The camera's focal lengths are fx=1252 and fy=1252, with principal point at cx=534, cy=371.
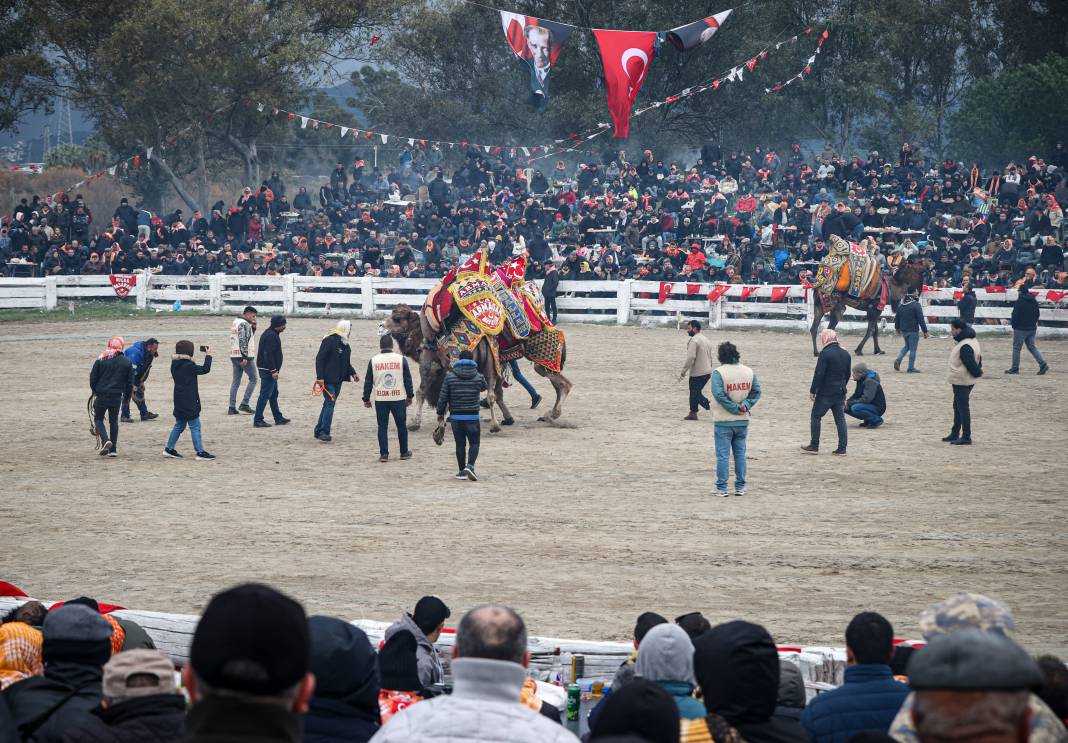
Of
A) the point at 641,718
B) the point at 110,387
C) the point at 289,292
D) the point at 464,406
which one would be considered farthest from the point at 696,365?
the point at 289,292

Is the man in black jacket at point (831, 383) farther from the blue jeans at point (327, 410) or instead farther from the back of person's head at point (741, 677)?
the back of person's head at point (741, 677)

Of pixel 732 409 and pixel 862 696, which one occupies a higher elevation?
pixel 732 409

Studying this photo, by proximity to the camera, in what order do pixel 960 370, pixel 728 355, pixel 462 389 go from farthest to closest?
pixel 960 370 → pixel 462 389 → pixel 728 355

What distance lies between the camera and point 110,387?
15.1m

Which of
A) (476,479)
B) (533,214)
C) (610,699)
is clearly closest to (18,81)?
(533,214)

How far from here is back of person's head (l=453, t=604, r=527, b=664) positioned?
3.61 metres

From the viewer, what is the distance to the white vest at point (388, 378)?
591 inches

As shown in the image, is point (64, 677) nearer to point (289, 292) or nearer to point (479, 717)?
point (479, 717)

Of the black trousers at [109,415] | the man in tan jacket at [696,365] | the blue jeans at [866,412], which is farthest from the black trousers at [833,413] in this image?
the black trousers at [109,415]

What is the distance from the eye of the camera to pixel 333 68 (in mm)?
43719

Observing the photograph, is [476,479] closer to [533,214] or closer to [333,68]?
[533,214]

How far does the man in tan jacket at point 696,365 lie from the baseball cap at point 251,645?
49.2 ft

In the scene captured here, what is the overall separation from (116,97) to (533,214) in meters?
15.9

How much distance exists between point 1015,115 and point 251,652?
4139 centimetres
